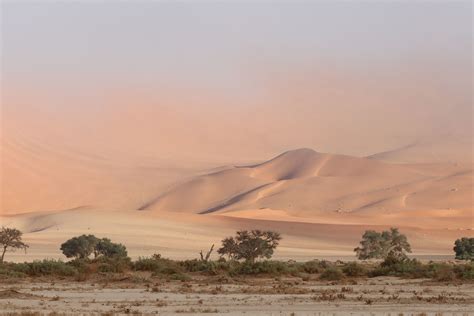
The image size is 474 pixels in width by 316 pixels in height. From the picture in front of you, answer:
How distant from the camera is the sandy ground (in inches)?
1025

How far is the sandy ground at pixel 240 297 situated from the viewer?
26.0 m

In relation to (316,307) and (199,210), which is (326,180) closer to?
(199,210)

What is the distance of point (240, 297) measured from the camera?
101ft

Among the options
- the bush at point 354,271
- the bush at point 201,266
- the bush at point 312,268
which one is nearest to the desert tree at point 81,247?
the bush at point 201,266

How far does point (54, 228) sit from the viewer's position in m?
114

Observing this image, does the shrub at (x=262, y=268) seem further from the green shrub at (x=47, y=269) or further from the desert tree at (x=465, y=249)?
the desert tree at (x=465, y=249)

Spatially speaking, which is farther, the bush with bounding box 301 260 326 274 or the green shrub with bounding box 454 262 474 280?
the bush with bounding box 301 260 326 274

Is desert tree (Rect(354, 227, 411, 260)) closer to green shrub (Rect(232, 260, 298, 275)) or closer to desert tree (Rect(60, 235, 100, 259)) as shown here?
desert tree (Rect(60, 235, 100, 259))

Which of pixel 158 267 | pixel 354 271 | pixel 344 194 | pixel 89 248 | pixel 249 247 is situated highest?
pixel 344 194

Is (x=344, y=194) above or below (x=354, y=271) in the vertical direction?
above

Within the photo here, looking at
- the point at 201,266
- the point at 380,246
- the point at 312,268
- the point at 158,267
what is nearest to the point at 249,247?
the point at 380,246

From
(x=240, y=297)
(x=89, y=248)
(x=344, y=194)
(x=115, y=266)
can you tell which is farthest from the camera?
(x=344, y=194)

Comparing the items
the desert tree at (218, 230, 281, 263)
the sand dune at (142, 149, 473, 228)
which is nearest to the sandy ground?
the desert tree at (218, 230, 281, 263)

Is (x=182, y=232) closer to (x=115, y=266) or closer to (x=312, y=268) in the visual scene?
(x=312, y=268)
